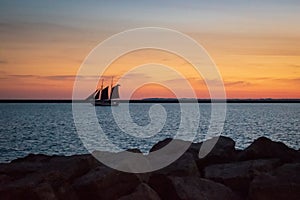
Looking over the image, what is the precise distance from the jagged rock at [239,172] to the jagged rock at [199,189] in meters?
0.54

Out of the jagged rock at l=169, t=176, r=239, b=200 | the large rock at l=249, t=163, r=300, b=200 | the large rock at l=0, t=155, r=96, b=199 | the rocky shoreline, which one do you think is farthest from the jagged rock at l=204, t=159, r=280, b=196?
the large rock at l=0, t=155, r=96, b=199

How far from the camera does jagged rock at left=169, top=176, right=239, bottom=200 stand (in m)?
7.95

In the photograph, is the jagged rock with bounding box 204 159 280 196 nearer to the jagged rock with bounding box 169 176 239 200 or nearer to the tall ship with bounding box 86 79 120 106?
the jagged rock with bounding box 169 176 239 200

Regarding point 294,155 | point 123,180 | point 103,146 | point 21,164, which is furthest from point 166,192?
point 103,146

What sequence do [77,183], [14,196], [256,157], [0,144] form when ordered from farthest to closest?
[0,144] → [256,157] → [77,183] → [14,196]

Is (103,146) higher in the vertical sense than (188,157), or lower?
lower

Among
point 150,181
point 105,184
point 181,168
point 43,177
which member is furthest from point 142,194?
point 181,168

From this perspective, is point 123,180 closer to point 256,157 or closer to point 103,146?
point 256,157

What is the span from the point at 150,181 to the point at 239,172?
5.53 feet

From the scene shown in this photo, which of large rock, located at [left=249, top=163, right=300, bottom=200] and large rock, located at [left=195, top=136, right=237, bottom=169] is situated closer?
large rock, located at [left=249, top=163, right=300, bottom=200]

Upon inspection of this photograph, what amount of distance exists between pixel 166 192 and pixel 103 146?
24684 millimetres

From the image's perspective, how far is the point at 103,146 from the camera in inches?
1293

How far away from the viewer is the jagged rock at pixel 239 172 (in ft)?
29.2

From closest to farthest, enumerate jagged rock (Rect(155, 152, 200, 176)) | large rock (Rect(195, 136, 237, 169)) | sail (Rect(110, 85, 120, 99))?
jagged rock (Rect(155, 152, 200, 176)) < large rock (Rect(195, 136, 237, 169)) < sail (Rect(110, 85, 120, 99))
